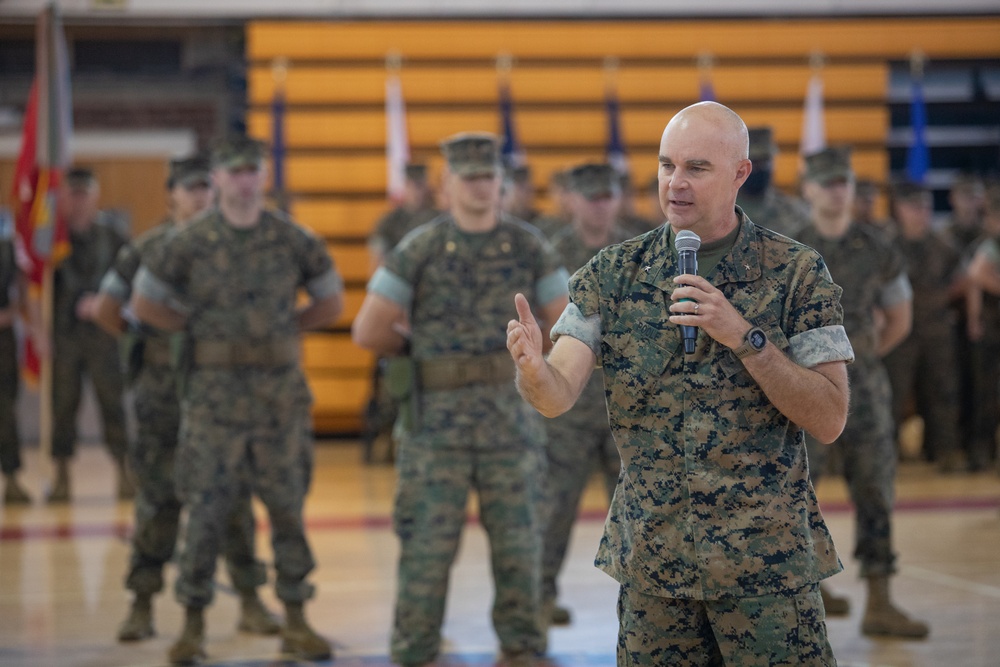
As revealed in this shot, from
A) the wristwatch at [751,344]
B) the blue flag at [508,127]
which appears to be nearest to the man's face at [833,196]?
the wristwatch at [751,344]

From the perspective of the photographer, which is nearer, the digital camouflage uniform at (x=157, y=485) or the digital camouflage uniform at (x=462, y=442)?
the digital camouflage uniform at (x=462, y=442)

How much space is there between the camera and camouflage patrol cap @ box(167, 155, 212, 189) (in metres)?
5.57

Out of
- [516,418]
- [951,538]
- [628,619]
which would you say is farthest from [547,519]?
[951,538]

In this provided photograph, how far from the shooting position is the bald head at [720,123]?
2414 millimetres

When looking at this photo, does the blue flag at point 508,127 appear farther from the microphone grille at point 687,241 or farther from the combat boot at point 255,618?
the microphone grille at point 687,241

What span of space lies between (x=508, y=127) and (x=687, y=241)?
8857 millimetres

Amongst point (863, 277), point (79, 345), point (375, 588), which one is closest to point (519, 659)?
point (375, 588)

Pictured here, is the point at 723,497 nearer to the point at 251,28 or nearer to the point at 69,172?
the point at 69,172

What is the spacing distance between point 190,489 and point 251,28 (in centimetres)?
739

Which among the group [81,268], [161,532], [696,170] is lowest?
[161,532]

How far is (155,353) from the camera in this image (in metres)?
5.51

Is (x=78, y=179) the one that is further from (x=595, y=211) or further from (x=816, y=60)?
(x=816, y=60)

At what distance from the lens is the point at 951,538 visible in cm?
690

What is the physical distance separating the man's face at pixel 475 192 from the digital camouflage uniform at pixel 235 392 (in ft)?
2.27
